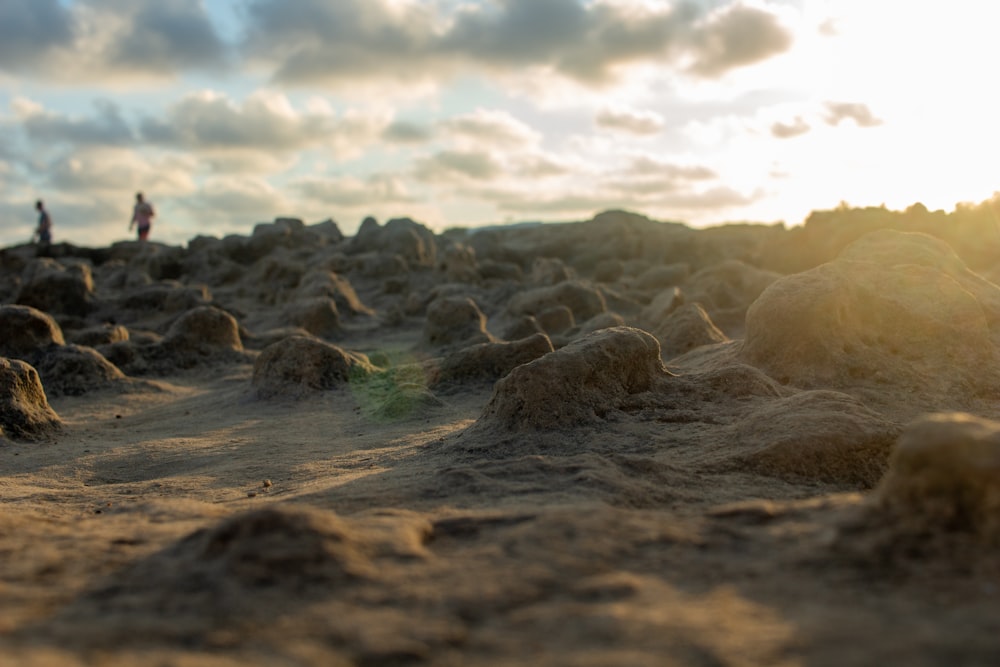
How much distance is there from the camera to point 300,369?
9.55m

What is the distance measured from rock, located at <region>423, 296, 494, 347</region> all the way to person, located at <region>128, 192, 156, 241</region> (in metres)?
17.4

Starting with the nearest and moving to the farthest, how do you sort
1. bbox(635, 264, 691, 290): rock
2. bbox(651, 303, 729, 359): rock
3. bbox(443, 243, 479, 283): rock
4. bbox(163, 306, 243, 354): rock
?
bbox(651, 303, 729, 359): rock, bbox(163, 306, 243, 354): rock, bbox(635, 264, 691, 290): rock, bbox(443, 243, 479, 283): rock

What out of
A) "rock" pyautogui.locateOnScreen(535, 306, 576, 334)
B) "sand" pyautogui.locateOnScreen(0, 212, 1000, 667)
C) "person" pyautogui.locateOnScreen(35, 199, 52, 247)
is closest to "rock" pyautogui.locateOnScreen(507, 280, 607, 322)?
"rock" pyautogui.locateOnScreen(535, 306, 576, 334)

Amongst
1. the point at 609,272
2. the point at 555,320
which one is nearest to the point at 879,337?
the point at 555,320

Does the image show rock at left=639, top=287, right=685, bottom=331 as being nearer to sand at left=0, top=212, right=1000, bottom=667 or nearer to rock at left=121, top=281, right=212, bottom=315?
sand at left=0, top=212, right=1000, bottom=667

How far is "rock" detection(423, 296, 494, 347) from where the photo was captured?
41.2ft

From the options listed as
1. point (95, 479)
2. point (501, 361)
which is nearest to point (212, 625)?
point (95, 479)

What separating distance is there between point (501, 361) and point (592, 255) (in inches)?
745

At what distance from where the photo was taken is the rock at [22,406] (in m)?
7.65

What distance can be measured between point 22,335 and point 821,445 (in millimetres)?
10351

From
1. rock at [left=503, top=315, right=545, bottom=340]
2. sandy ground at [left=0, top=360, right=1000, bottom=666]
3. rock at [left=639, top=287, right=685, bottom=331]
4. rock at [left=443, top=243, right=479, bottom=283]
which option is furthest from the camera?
rock at [left=443, top=243, right=479, bottom=283]

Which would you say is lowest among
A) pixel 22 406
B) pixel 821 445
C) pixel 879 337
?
pixel 22 406

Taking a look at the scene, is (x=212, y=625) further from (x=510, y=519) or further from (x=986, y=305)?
(x=986, y=305)

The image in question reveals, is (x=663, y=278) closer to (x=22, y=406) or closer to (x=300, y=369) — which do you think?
(x=300, y=369)
